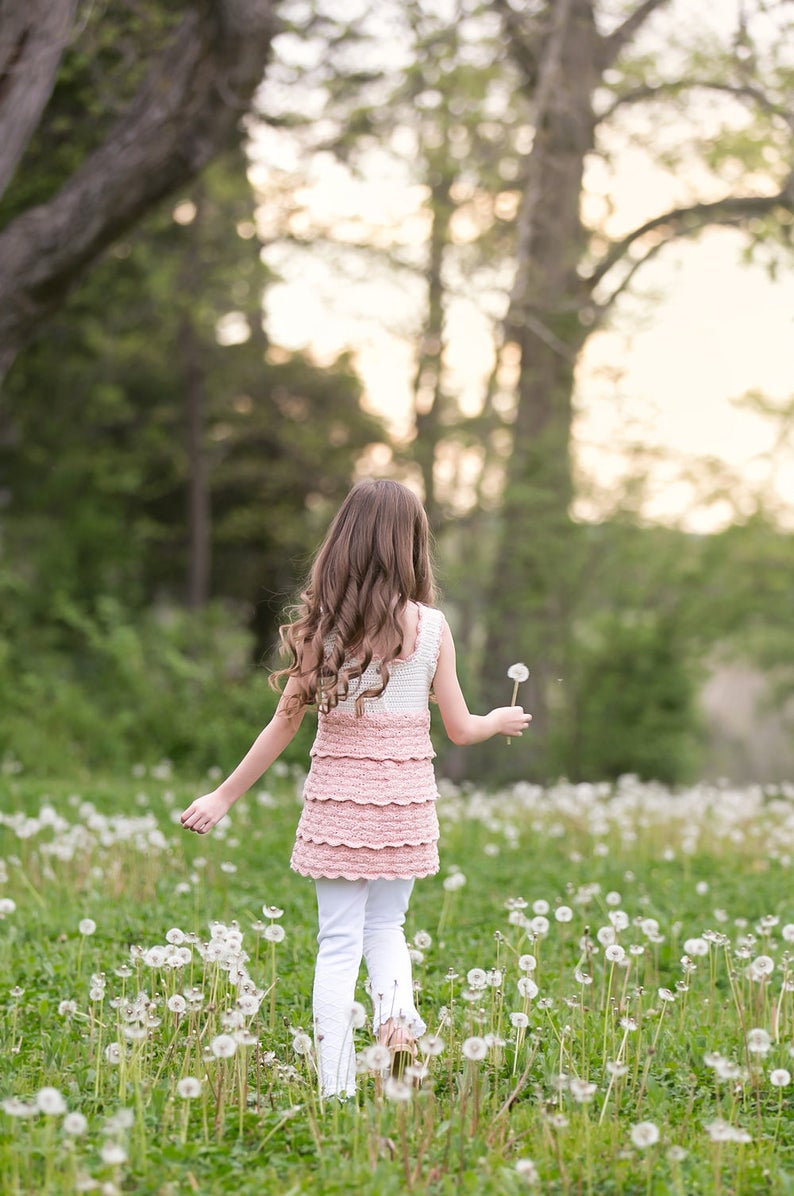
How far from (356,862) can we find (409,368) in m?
15.6

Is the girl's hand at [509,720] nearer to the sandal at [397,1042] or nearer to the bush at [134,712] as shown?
the sandal at [397,1042]

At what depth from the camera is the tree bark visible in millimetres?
9445

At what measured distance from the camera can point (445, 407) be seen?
1919cm

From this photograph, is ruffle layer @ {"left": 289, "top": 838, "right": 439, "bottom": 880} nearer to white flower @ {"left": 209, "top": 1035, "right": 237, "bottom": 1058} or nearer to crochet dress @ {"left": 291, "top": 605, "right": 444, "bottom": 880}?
crochet dress @ {"left": 291, "top": 605, "right": 444, "bottom": 880}

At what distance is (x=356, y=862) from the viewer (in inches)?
140

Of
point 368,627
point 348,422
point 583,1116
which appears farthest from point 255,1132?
point 348,422

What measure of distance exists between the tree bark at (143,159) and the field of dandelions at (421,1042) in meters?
4.63

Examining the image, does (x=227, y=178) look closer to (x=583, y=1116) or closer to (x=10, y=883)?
(x=10, y=883)

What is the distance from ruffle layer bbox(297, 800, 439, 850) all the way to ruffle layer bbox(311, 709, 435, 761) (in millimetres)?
154

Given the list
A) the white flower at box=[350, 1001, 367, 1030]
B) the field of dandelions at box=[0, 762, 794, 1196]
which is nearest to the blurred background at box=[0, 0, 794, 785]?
the field of dandelions at box=[0, 762, 794, 1196]

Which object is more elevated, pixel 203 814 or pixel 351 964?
pixel 203 814

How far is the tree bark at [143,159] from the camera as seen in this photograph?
31.0ft

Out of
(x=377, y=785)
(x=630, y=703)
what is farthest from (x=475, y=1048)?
(x=630, y=703)

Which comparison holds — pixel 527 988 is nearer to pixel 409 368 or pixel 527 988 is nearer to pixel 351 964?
pixel 351 964
